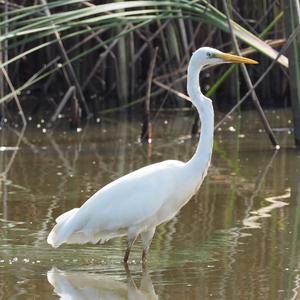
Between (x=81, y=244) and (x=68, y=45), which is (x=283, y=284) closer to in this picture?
(x=81, y=244)

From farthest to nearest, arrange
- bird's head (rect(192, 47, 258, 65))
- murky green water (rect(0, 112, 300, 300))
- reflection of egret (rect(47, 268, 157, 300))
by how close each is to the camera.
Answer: bird's head (rect(192, 47, 258, 65)) < murky green water (rect(0, 112, 300, 300)) < reflection of egret (rect(47, 268, 157, 300))

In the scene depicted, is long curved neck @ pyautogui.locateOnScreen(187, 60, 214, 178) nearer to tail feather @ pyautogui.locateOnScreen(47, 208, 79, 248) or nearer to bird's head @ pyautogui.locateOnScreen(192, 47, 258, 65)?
bird's head @ pyautogui.locateOnScreen(192, 47, 258, 65)

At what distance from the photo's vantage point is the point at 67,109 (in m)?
12.8

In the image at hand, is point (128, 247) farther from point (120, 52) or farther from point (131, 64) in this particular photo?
point (131, 64)

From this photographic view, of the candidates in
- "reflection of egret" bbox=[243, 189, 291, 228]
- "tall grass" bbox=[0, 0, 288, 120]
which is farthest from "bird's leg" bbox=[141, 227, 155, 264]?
"tall grass" bbox=[0, 0, 288, 120]

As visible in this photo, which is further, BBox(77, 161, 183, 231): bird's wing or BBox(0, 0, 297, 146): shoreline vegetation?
BBox(0, 0, 297, 146): shoreline vegetation

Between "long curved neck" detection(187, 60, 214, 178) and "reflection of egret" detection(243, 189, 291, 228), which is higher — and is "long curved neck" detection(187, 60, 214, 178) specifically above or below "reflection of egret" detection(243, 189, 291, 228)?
above

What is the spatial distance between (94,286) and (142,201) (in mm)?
671

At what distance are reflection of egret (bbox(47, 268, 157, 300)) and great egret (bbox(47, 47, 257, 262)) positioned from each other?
0.94ft

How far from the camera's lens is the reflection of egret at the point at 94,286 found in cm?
508

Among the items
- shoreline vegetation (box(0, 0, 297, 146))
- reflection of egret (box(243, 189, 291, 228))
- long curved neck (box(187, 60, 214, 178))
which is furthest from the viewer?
shoreline vegetation (box(0, 0, 297, 146))

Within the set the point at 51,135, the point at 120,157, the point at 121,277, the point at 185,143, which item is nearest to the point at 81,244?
the point at 121,277

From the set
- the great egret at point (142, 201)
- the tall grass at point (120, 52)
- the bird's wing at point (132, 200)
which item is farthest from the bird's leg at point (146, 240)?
the tall grass at point (120, 52)

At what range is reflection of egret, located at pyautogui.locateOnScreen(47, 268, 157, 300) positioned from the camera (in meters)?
5.08
